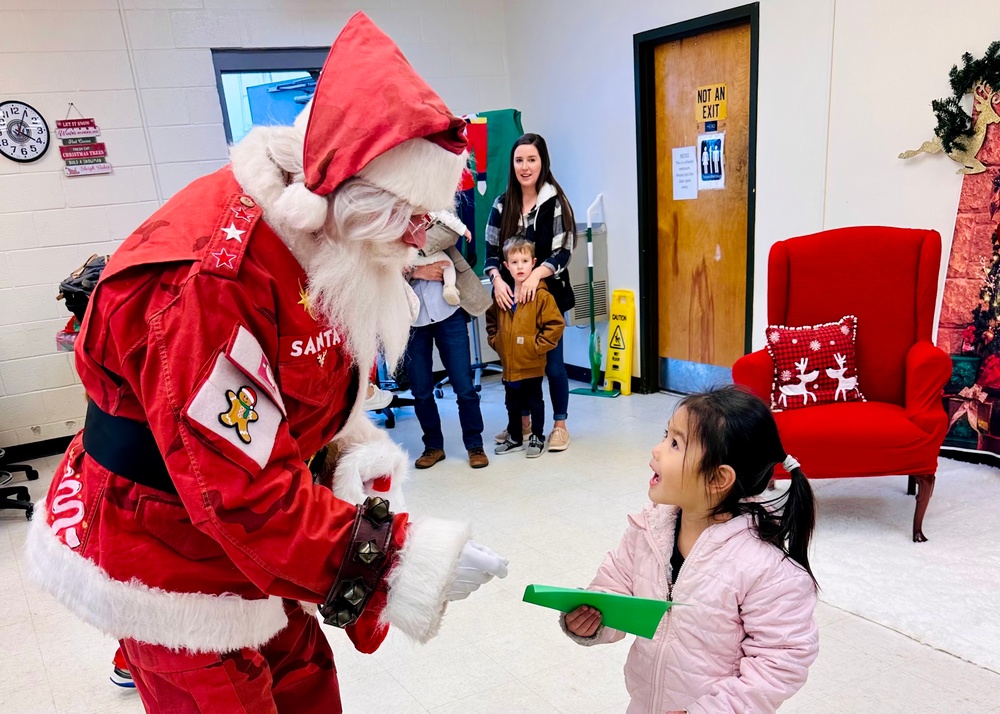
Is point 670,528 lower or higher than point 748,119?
lower

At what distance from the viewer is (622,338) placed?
4664 mm

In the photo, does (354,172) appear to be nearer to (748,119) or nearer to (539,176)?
(539,176)

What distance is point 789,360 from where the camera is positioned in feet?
9.46

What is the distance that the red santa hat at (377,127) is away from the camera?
0.95m

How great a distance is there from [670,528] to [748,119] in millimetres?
3111

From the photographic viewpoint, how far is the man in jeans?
3.55 meters

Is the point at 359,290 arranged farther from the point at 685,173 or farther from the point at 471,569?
the point at 685,173

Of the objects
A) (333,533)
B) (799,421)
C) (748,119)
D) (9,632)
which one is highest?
(748,119)

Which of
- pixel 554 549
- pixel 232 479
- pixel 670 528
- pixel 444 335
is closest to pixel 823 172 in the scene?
→ pixel 444 335

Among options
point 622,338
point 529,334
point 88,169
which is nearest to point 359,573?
point 529,334

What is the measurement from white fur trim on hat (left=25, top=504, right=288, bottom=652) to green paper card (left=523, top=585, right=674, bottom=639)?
0.42 meters

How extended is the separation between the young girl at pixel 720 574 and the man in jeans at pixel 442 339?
2403mm

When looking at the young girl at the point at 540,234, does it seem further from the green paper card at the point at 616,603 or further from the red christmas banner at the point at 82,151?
the green paper card at the point at 616,603

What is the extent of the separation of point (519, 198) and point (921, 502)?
89.5 inches
